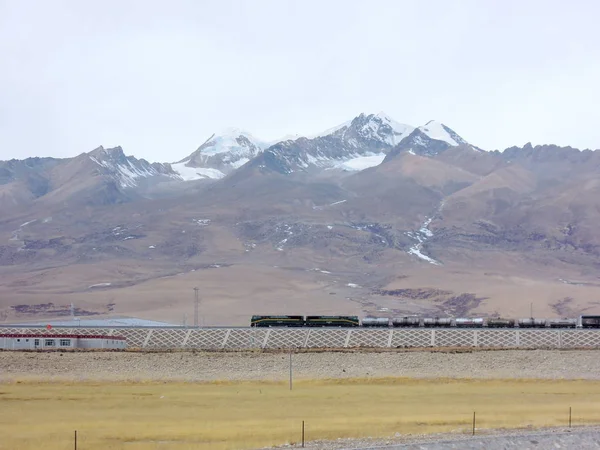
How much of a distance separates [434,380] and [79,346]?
49.3 metres

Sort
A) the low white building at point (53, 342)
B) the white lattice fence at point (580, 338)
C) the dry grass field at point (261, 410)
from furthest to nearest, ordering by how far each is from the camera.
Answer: the white lattice fence at point (580, 338)
the low white building at point (53, 342)
the dry grass field at point (261, 410)

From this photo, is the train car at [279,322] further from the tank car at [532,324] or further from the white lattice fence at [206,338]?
the tank car at [532,324]

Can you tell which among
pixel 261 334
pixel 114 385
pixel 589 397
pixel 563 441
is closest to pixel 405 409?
pixel 589 397

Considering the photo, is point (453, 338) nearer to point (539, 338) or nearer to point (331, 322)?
point (539, 338)

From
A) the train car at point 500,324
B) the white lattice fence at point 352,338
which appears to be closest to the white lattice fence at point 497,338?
the white lattice fence at point 352,338

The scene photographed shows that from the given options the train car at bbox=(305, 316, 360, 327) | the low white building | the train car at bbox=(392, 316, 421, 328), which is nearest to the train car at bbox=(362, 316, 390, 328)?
the train car at bbox=(392, 316, 421, 328)

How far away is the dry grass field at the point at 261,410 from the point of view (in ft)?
191

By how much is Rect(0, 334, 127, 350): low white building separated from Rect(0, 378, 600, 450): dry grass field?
27.7 metres

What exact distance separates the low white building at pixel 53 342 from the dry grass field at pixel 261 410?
27658mm

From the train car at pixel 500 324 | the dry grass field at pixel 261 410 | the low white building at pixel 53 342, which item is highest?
the train car at pixel 500 324

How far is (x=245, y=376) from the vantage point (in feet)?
324

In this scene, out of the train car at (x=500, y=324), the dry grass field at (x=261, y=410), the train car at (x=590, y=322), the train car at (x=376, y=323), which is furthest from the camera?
the train car at (x=500, y=324)

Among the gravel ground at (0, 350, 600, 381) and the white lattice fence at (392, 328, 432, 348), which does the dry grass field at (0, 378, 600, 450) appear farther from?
the white lattice fence at (392, 328, 432, 348)

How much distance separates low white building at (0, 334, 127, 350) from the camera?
119 metres
